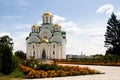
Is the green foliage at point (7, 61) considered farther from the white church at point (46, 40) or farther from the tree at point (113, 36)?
the white church at point (46, 40)

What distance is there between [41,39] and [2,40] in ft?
36.0

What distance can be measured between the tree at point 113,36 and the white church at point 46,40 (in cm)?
1519

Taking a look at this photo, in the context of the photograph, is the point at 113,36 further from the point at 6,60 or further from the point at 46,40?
the point at 6,60

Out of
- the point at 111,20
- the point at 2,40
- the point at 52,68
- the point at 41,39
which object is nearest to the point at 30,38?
the point at 41,39

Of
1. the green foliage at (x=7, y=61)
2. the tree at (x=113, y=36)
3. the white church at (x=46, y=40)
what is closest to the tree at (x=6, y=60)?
the green foliage at (x=7, y=61)

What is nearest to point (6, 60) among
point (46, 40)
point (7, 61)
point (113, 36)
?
point (7, 61)

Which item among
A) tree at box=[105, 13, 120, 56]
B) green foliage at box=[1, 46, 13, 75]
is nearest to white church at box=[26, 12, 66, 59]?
A: tree at box=[105, 13, 120, 56]

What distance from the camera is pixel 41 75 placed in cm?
1599

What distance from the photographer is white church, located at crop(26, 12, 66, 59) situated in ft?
214

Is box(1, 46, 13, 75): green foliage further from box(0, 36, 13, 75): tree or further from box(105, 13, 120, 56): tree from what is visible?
box(105, 13, 120, 56): tree

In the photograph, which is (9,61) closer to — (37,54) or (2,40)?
(2,40)

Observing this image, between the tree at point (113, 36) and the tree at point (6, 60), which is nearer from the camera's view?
the tree at point (6, 60)

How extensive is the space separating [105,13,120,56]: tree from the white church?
1519 centimetres

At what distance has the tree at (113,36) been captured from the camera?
2063 inches
